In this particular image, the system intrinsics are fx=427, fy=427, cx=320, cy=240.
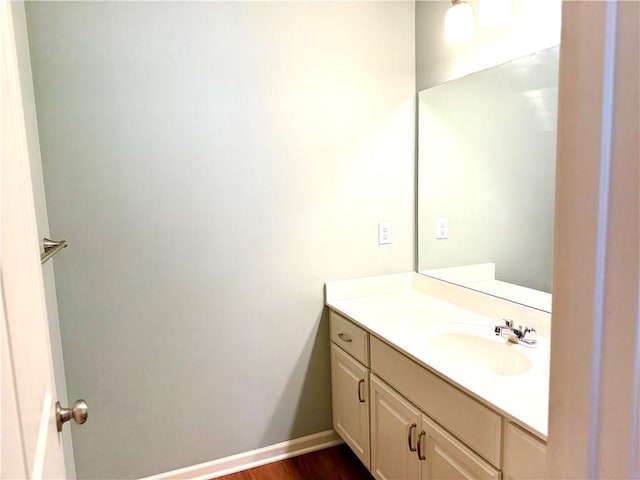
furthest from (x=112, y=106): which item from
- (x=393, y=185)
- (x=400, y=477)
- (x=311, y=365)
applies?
(x=400, y=477)

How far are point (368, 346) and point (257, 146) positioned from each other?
3.35ft

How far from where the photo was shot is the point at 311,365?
2.21 meters

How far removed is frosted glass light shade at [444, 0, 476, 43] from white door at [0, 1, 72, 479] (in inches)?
64.5

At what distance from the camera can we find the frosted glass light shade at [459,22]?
1791 millimetres

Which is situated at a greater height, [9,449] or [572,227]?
[572,227]

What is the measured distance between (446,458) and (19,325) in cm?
126

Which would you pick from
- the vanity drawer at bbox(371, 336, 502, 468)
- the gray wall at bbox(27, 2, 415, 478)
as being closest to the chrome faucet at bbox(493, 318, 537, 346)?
the vanity drawer at bbox(371, 336, 502, 468)

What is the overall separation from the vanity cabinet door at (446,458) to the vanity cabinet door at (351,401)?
43cm

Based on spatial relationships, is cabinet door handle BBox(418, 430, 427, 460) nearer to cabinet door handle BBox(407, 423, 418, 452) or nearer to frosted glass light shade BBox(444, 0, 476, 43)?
cabinet door handle BBox(407, 423, 418, 452)

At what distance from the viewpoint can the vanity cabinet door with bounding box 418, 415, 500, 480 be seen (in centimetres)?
123

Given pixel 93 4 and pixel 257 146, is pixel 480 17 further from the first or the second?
pixel 93 4

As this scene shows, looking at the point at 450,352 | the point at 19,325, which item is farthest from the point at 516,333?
the point at 19,325

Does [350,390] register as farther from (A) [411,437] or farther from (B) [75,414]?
(B) [75,414]

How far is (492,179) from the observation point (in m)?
1.90
